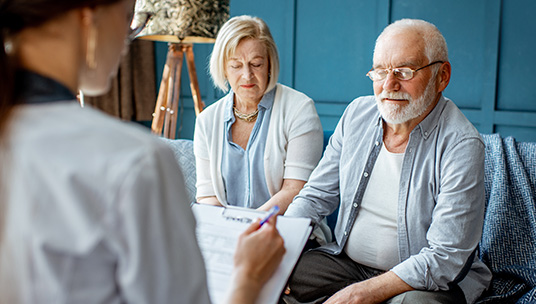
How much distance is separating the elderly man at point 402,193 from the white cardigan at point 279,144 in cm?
16

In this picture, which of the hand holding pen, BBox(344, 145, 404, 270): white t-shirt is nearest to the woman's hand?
the hand holding pen

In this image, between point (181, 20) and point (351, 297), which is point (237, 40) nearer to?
point (181, 20)

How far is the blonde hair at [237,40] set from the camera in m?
2.02

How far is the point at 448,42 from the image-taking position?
3494 mm

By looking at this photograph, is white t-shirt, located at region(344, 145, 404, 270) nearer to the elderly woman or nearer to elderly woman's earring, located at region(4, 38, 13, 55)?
the elderly woman

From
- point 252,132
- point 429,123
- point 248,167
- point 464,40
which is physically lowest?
point 248,167

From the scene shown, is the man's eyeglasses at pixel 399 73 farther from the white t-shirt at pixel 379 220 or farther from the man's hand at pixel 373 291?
the man's hand at pixel 373 291

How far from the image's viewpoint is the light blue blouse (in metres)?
2.00

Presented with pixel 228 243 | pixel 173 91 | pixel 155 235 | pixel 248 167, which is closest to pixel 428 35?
pixel 248 167

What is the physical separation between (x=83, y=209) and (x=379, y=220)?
1263mm

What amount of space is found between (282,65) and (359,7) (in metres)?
0.77

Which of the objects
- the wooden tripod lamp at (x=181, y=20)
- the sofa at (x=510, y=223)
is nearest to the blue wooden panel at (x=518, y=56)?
the sofa at (x=510, y=223)

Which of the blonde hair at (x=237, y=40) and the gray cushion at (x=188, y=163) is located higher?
the blonde hair at (x=237, y=40)

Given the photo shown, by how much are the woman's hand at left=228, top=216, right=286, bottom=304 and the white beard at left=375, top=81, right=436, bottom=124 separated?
85 centimetres
